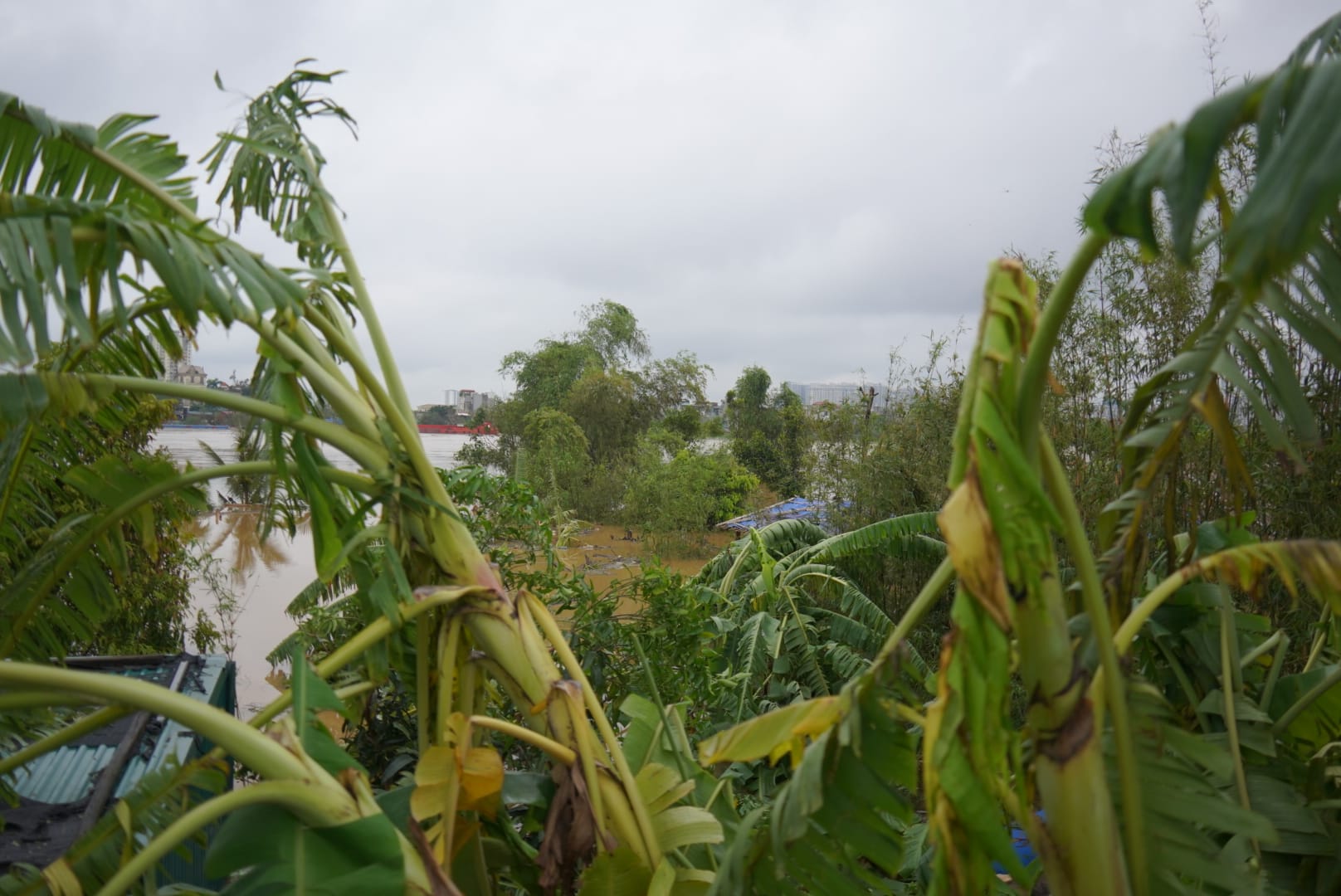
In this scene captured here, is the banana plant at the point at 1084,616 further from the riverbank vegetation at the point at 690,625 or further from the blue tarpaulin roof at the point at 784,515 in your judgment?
the blue tarpaulin roof at the point at 784,515

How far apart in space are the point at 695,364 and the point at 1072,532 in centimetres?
1749

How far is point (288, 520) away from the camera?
1687mm

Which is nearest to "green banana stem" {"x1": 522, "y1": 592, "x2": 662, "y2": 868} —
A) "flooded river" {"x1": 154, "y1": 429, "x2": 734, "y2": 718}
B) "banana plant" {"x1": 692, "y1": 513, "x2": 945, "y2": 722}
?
"banana plant" {"x1": 692, "y1": 513, "x2": 945, "y2": 722}

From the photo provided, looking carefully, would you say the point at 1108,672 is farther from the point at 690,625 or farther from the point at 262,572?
the point at 262,572

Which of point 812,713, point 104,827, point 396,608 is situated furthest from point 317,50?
point 812,713

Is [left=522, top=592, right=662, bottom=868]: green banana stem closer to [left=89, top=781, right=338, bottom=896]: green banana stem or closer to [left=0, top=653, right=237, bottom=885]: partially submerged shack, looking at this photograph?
[left=89, top=781, right=338, bottom=896]: green banana stem

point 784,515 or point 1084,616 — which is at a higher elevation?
point 1084,616

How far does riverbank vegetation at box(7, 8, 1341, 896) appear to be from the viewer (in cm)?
74

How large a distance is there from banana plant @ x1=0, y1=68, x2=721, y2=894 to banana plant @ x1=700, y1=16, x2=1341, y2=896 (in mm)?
401

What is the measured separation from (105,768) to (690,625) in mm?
1658

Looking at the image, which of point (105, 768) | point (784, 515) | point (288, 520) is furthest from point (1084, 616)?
point (784, 515)

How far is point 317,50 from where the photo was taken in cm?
187

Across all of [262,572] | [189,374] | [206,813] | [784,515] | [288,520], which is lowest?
[262,572]

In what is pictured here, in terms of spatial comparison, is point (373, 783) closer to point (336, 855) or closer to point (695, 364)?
point (336, 855)
